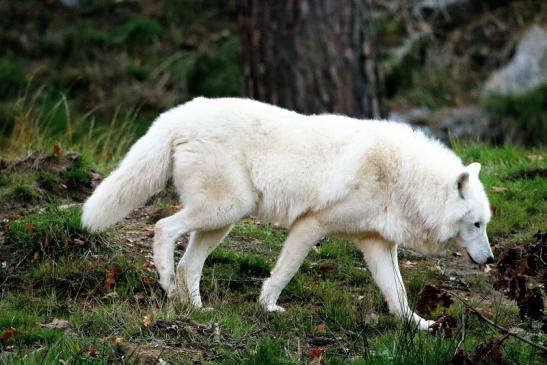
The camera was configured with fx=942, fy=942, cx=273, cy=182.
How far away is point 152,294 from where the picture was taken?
6.48m

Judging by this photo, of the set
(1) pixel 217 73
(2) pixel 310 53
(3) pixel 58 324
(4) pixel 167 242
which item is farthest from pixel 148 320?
(1) pixel 217 73

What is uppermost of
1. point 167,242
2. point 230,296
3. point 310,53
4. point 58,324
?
point 310,53

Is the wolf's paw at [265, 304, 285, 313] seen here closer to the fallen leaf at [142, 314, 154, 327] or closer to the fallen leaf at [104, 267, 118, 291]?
the fallen leaf at [142, 314, 154, 327]

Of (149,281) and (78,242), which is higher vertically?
(78,242)

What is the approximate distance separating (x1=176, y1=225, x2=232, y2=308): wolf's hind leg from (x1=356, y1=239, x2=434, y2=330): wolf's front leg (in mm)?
1024

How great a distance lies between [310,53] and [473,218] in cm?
455

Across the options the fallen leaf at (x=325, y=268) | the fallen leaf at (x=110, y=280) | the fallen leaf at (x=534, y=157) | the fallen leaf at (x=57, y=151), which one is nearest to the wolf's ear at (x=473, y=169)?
the fallen leaf at (x=325, y=268)

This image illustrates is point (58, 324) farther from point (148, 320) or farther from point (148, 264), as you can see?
point (148, 264)

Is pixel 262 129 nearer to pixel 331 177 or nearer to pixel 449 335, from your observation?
pixel 331 177

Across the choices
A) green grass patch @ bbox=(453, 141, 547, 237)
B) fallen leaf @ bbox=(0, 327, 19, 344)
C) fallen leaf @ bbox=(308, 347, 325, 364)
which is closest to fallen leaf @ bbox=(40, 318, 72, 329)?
fallen leaf @ bbox=(0, 327, 19, 344)

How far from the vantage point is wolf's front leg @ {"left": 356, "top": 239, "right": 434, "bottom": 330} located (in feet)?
21.6

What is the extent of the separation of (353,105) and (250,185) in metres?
4.46

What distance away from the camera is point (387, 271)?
6.63 m

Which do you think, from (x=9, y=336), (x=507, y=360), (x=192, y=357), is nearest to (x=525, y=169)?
(x=507, y=360)
